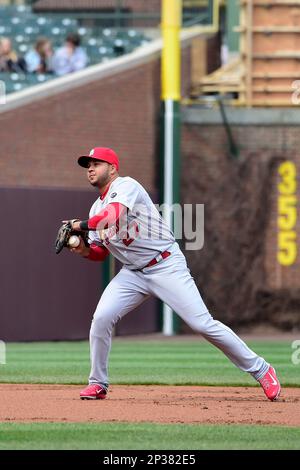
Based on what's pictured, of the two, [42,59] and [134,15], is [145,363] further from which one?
[134,15]

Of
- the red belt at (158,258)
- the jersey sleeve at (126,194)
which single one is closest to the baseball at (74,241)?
the jersey sleeve at (126,194)

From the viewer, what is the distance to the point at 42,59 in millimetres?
22984

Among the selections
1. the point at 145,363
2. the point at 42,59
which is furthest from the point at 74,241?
the point at 42,59

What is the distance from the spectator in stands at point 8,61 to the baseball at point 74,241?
13435 millimetres

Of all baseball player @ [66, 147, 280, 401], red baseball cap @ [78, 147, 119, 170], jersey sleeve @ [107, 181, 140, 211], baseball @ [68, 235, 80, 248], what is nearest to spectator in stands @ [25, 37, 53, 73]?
baseball player @ [66, 147, 280, 401]

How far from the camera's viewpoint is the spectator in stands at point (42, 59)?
22.9m

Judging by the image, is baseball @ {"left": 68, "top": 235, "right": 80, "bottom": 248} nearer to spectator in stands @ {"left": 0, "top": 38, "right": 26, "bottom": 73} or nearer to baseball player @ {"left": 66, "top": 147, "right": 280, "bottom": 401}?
baseball player @ {"left": 66, "top": 147, "right": 280, "bottom": 401}

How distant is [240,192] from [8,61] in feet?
15.6

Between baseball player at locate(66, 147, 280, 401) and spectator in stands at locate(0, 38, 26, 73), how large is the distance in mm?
13196

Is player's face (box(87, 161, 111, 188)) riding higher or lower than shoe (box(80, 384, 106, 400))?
higher

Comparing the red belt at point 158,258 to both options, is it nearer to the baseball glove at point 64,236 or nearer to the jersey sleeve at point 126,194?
the jersey sleeve at point 126,194

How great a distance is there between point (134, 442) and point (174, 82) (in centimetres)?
1531

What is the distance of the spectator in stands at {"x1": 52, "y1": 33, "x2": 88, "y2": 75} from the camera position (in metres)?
22.7

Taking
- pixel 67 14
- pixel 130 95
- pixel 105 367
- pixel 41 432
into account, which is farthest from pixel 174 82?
pixel 41 432
